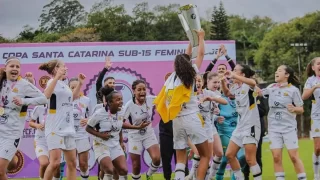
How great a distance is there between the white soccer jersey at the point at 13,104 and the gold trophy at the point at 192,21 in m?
2.51

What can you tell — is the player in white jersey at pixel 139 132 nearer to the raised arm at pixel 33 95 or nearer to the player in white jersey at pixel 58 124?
the player in white jersey at pixel 58 124

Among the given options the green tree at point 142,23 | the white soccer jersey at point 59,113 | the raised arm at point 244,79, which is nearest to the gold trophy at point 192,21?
the raised arm at point 244,79

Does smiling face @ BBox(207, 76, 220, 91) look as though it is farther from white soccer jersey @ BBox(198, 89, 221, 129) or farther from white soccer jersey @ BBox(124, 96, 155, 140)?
white soccer jersey @ BBox(124, 96, 155, 140)

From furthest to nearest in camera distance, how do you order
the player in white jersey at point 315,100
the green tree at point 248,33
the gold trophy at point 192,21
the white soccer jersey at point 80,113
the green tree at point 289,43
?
1. the green tree at point 248,33
2. the green tree at point 289,43
3. the white soccer jersey at point 80,113
4. the player in white jersey at point 315,100
5. the gold trophy at point 192,21

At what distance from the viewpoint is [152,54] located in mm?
14320

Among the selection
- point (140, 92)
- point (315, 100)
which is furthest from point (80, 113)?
point (315, 100)

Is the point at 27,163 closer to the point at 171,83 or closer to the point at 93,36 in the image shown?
the point at 171,83

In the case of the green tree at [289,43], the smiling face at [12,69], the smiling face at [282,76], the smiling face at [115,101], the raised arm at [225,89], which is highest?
the green tree at [289,43]

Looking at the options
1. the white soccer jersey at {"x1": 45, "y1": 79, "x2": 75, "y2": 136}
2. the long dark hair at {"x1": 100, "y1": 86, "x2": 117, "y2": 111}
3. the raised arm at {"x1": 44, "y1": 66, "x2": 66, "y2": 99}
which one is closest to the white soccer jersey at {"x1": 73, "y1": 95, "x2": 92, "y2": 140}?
the long dark hair at {"x1": 100, "y1": 86, "x2": 117, "y2": 111}

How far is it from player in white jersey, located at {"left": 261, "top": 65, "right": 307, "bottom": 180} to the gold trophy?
1504 mm

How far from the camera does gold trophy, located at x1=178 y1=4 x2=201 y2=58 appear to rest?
9703 mm

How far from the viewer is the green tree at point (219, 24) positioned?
69062 mm

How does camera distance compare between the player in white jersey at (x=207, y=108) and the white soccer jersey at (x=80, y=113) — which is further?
the white soccer jersey at (x=80, y=113)

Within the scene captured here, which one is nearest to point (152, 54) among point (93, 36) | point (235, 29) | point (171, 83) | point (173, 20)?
point (171, 83)
